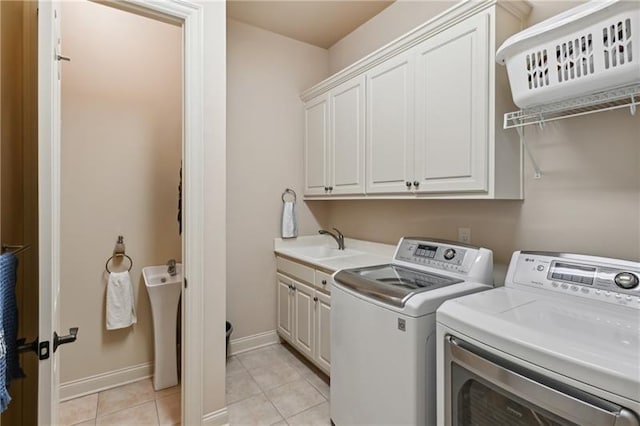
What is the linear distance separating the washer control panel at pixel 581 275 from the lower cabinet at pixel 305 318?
3.79 feet

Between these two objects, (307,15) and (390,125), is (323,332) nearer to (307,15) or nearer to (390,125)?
(390,125)

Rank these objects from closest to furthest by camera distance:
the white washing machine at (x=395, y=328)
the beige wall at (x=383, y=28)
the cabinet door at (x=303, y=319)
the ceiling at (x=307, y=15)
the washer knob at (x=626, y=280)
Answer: the washer knob at (x=626, y=280), the white washing machine at (x=395, y=328), the beige wall at (x=383, y=28), the cabinet door at (x=303, y=319), the ceiling at (x=307, y=15)

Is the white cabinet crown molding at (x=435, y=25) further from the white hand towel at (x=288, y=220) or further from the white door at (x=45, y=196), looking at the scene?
the white door at (x=45, y=196)

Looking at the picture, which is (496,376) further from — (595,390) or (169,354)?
(169,354)

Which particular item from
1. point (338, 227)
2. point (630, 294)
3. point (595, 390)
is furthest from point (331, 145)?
point (595, 390)

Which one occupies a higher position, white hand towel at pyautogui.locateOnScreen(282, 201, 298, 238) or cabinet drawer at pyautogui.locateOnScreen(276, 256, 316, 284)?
white hand towel at pyautogui.locateOnScreen(282, 201, 298, 238)

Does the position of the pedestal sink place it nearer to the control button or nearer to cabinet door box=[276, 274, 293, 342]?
cabinet door box=[276, 274, 293, 342]

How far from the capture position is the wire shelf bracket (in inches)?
46.1

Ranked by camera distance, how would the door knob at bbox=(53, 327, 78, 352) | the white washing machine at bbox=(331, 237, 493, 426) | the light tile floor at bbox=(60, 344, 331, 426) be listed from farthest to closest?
the light tile floor at bbox=(60, 344, 331, 426), the white washing machine at bbox=(331, 237, 493, 426), the door knob at bbox=(53, 327, 78, 352)

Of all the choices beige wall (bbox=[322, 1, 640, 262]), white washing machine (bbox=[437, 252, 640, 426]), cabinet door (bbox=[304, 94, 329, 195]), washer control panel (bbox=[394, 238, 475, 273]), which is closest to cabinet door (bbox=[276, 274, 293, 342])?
cabinet door (bbox=[304, 94, 329, 195])

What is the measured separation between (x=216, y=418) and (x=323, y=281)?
1.00m

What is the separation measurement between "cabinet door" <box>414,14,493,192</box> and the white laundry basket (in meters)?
0.20

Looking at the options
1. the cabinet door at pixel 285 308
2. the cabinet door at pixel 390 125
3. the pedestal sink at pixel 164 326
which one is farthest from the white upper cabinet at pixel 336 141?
the pedestal sink at pixel 164 326

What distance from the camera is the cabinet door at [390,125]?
194 centimetres
